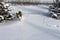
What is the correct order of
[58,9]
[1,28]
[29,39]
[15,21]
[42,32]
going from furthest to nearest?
[58,9]
[15,21]
[1,28]
[42,32]
[29,39]

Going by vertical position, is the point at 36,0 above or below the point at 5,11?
below

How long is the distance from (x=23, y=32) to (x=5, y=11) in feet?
6.87

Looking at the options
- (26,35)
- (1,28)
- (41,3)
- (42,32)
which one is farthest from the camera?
(41,3)

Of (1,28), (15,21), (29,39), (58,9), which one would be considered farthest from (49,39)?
(58,9)

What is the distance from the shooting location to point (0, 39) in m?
4.38

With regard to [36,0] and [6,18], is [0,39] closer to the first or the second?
[6,18]

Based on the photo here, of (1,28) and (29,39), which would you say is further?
(1,28)

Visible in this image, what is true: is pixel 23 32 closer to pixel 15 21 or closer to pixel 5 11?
pixel 15 21

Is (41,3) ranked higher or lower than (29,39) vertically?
lower

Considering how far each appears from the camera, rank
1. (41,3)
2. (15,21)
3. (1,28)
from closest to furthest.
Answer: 1. (1,28)
2. (15,21)
3. (41,3)

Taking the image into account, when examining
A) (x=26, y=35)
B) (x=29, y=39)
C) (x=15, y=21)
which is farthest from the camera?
(x=15, y=21)

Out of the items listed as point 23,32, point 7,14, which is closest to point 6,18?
point 7,14

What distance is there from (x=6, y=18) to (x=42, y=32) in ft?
7.35

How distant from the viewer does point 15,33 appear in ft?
16.3
